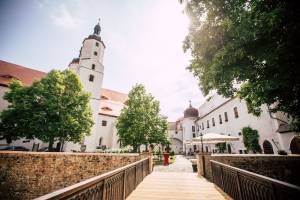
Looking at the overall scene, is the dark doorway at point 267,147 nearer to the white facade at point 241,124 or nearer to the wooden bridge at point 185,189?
the white facade at point 241,124

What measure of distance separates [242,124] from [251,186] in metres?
18.9

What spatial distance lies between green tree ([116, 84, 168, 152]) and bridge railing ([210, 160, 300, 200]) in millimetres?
17930

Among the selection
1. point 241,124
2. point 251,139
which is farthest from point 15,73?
point 251,139

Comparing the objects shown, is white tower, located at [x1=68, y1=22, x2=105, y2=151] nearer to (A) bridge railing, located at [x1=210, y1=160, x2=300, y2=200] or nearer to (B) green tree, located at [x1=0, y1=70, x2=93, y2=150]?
(B) green tree, located at [x1=0, y1=70, x2=93, y2=150]

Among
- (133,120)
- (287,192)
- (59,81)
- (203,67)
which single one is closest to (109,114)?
(133,120)

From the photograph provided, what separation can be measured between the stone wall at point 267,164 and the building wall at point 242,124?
5.98 meters

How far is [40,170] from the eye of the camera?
12625mm

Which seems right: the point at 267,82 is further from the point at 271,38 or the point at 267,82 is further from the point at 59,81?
the point at 59,81

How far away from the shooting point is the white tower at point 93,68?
1234 inches

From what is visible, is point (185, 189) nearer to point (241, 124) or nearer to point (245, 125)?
point (245, 125)

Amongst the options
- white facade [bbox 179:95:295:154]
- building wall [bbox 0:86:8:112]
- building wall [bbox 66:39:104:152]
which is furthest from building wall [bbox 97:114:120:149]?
white facade [bbox 179:95:295:154]

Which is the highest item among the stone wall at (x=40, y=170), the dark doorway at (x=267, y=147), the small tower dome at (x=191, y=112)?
the small tower dome at (x=191, y=112)

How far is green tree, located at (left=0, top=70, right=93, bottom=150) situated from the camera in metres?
18.3

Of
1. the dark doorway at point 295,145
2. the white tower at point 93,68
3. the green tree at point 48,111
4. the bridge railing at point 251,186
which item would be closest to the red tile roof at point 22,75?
the white tower at point 93,68
